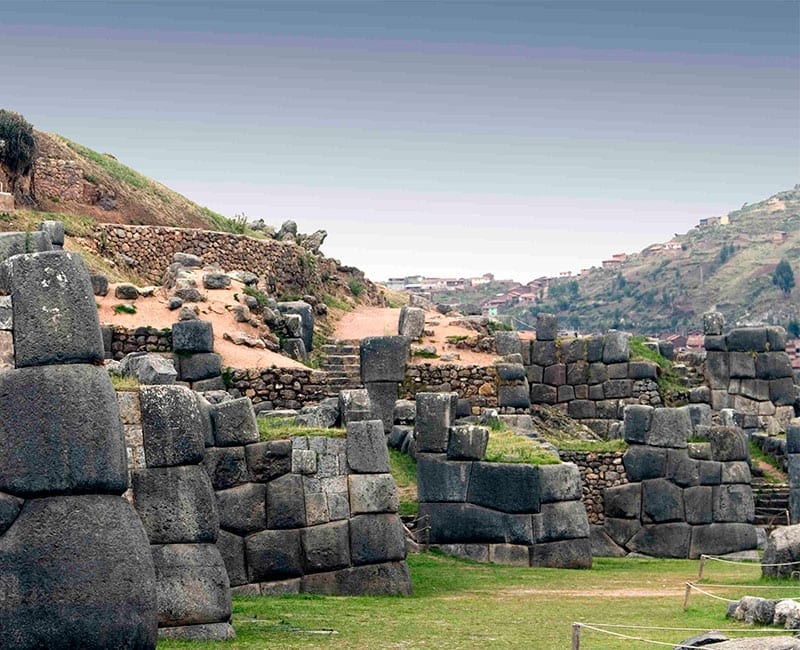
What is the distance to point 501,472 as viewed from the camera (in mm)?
29109

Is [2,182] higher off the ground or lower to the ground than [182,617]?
higher

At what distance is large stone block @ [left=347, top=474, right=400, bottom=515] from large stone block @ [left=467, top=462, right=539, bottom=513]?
223 inches

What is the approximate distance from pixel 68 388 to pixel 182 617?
4077 millimetres

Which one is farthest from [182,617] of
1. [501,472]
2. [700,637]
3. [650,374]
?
[650,374]

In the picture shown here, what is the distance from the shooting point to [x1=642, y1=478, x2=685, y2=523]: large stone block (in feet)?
Answer: 112

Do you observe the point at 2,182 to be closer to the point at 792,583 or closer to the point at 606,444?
the point at 606,444

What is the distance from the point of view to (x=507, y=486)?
95.5 ft

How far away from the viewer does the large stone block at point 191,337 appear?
36.6m

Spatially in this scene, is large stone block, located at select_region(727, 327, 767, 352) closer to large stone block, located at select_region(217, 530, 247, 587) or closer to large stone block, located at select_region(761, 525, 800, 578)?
large stone block, located at select_region(761, 525, 800, 578)

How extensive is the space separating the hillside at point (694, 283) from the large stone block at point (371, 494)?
382ft

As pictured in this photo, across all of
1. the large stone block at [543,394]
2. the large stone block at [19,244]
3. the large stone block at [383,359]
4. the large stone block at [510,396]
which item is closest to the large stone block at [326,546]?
the large stone block at [19,244]

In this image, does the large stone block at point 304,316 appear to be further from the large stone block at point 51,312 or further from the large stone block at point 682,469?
the large stone block at point 51,312

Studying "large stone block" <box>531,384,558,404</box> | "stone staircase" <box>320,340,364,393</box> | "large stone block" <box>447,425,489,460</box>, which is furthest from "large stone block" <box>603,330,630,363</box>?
"large stone block" <box>447,425,489,460</box>

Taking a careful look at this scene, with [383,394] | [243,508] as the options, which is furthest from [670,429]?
[243,508]
